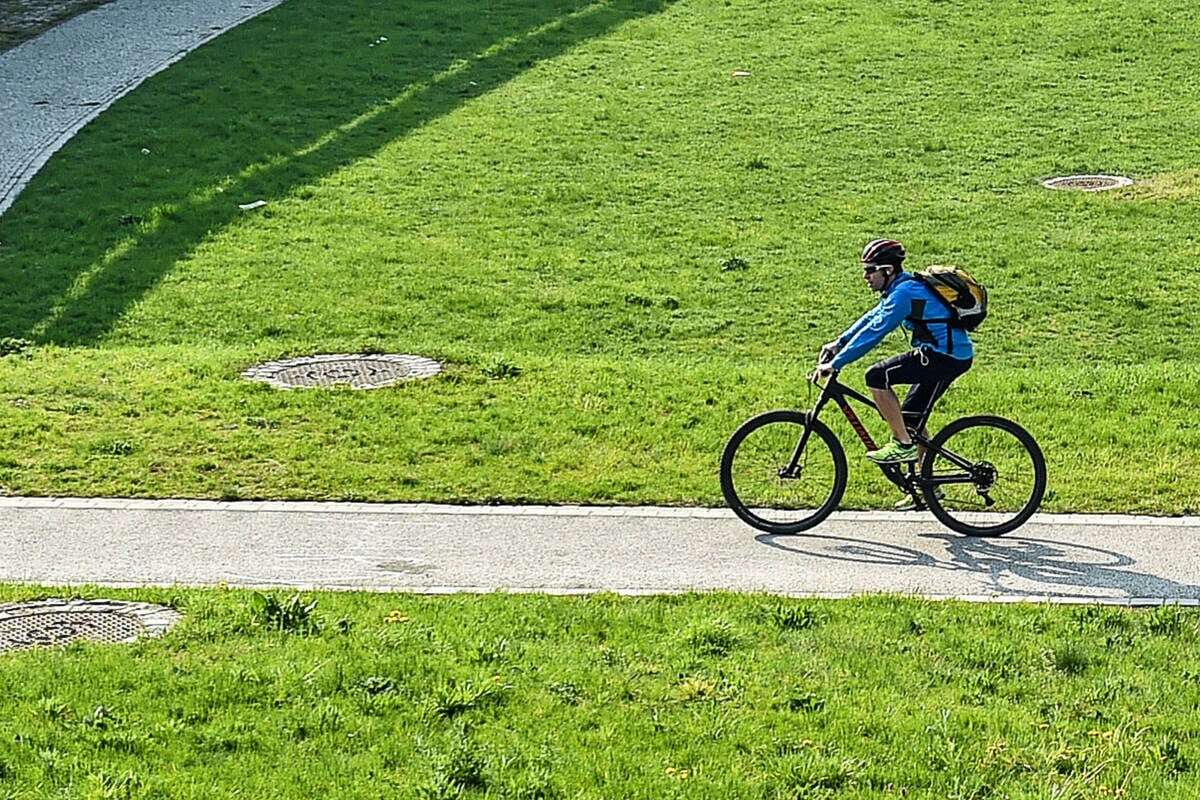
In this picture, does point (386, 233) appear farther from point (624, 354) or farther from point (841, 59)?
point (841, 59)

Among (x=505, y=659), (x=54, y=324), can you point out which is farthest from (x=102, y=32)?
(x=505, y=659)

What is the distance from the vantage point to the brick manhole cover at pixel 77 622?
8.19m

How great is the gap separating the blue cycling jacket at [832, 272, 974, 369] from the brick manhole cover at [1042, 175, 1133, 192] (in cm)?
1089

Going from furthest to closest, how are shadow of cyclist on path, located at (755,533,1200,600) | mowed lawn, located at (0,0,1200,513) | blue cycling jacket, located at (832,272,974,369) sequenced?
mowed lawn, located at (0,0,1200,513)
blue cycling jacket, located at (832,272,974,369)
shadow of cyclist on path, located at (755,533,1200,600)

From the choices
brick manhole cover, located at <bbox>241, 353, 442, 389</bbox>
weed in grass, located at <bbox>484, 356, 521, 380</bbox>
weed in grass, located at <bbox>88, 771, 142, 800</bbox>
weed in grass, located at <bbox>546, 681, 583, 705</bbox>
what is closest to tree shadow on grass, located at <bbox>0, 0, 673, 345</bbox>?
brick manhole cover, located at <bbox>241, 353, 442, 389</bbox>

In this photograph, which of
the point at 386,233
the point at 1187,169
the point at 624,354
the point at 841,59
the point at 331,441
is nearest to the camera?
the point at 331,441

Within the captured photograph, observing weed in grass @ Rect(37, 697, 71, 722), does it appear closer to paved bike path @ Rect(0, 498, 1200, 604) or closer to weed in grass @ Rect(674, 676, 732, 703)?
paved bike path @ Rect(0, 498, 1200, 604)

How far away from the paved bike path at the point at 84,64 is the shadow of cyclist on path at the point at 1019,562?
12664mm

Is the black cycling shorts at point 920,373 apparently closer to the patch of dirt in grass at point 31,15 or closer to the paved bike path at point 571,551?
the paved bike path at point 571,551

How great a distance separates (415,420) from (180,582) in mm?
3497

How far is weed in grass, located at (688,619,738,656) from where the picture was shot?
802 cm

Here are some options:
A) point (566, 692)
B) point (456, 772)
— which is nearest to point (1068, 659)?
point (566, 692)

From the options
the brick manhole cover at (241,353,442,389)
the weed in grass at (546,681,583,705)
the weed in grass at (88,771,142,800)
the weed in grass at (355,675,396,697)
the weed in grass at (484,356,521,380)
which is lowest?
the weed in grass at (484,356,521,380)

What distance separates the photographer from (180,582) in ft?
30.2
